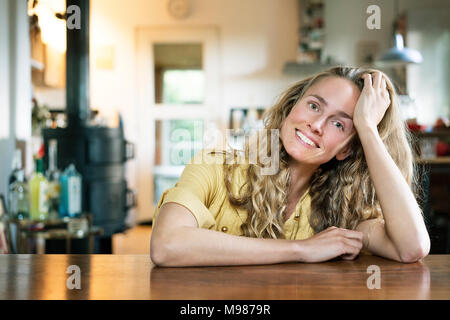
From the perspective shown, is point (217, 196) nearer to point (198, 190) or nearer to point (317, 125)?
point (198, 190)

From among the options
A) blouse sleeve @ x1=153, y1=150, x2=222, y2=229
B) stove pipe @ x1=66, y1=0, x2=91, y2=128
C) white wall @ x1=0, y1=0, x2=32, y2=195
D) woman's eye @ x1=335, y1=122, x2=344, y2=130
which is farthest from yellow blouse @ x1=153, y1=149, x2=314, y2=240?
stove pipe @ x1=66, y1=0, x2=91, y2=128

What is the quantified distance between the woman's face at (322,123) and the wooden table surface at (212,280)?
0.30 meters

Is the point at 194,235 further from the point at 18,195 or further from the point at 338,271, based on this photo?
the point at 18,195

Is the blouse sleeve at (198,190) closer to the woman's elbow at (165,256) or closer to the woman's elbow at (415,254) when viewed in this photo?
the woman's elbow at (165,256)

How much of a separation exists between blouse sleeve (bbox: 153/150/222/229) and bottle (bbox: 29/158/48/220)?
1.71 metres

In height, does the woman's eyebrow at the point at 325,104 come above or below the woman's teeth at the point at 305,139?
above

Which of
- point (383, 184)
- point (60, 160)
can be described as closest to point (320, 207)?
point (383, 184)

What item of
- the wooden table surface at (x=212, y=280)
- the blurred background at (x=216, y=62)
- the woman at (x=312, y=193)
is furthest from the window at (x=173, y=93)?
the wooden table surface at (x=212, y=280)

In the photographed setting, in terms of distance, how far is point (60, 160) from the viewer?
3.24 metres

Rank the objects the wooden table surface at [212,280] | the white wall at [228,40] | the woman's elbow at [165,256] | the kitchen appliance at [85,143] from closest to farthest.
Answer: the wooden table surface at [212,280], the woman's elbow at [165,256], the kitchen appliance at [85,143], the white wall at [228,40]

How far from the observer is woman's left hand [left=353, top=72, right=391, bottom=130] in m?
1.22

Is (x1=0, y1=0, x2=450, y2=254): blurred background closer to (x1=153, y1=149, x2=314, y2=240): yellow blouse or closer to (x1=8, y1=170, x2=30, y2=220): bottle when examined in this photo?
(x1=8, y1=170, x2=30, y2=220): bottle

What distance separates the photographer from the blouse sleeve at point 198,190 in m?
1.07

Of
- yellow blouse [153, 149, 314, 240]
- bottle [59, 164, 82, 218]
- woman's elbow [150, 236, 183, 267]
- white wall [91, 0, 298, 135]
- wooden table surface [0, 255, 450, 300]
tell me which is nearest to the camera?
wooden table surface [0, 255, 450, 300]
